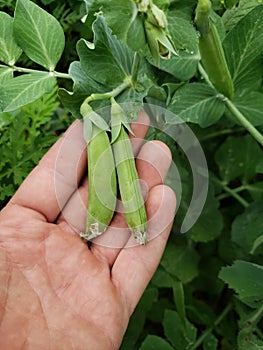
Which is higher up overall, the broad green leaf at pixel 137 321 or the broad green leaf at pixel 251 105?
the broad green leaf at pixel 251 105

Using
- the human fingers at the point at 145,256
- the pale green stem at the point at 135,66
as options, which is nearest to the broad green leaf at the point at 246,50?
the pale green stem at the point at 135,66

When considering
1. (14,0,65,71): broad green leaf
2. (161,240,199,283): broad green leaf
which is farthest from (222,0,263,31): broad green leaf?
(161,240,199,283): broad green leaf

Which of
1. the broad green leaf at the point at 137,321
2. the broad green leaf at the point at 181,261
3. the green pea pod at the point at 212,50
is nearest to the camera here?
the green pea pod at the point at 212,50

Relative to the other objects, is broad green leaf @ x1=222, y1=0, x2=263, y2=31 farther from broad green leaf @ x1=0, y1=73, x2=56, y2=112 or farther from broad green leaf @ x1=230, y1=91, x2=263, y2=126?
broad green leaf @ x1=0, y1=73, x2=56, y2=112

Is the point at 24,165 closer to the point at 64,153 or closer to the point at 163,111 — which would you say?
the point at 64,153

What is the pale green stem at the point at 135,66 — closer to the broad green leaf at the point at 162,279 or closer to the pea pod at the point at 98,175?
the pea pod at the point at 98,175

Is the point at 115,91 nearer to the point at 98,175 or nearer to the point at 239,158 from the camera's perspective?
the point at 98,175

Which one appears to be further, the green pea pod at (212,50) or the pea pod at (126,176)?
the pea pod at (126,176)


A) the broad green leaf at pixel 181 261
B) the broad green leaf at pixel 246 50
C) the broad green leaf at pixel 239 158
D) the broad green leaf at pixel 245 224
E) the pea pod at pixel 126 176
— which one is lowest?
the broad green leaf at pixel 181 261

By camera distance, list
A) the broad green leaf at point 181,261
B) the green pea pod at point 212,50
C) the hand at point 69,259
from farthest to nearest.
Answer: the broad green leaf at point 181,261, the hand at point 69,259, the green pea pod at point 212,50
